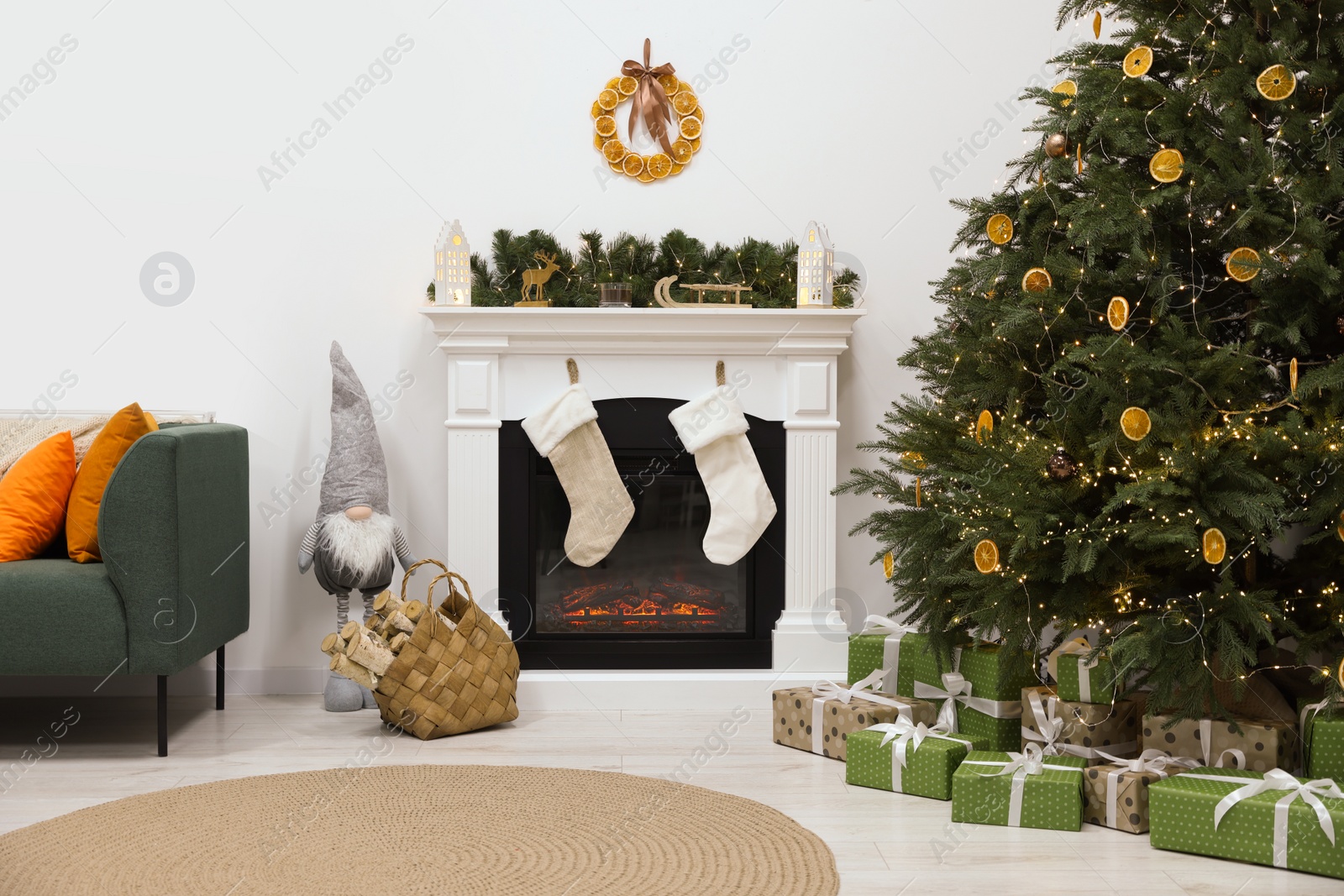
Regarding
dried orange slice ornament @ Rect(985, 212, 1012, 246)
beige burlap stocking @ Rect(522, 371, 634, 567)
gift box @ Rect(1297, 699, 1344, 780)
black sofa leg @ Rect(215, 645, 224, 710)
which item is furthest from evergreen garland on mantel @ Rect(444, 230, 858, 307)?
gift box @ Rect(1297, 699, 1344, 780)

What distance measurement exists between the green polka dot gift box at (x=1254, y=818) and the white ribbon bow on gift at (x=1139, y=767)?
94 millimetres

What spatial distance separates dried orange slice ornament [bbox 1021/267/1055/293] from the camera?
2.28 m

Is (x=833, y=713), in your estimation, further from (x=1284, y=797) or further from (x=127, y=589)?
(x=127, y=589)

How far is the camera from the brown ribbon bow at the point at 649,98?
341 centimetres

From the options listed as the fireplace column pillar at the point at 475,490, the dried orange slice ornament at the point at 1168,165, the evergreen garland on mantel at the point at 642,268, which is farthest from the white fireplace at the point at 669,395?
the dried orange slice ornament at the point at 1168,165

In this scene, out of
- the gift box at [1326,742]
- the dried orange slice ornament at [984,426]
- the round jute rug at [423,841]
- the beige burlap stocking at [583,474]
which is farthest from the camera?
the beige burlap stocking at [583,474]

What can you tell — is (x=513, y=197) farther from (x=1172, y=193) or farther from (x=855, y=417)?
(x=1172, y=193)

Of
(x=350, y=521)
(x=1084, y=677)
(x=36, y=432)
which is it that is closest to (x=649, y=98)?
(x=350, y=521)

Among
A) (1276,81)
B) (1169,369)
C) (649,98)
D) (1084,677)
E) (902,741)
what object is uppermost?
(649,98)

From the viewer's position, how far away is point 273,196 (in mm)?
3400

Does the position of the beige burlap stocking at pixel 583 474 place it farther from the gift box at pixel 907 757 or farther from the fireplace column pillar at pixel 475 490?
the gift box at pixel 907 757

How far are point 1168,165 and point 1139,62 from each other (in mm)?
222

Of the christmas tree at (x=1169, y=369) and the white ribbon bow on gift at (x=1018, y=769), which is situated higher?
the christmas tree at (x=1169, y=369)

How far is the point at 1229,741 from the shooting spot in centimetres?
219
